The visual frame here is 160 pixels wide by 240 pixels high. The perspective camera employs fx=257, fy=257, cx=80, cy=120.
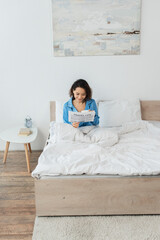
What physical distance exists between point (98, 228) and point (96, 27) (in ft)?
6.95

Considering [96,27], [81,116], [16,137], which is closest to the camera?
[81,116]

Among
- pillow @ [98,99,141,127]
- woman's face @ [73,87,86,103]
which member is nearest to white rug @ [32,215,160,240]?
woman's face @ [73,87,86,103]

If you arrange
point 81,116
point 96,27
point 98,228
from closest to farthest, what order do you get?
point 98,228 < point 81,116 < point 96,27

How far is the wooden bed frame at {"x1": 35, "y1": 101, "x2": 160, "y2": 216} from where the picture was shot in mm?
1810

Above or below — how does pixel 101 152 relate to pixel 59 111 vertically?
below

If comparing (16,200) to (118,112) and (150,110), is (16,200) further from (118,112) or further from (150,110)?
(150,110)

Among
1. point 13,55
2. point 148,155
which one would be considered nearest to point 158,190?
point 148,155

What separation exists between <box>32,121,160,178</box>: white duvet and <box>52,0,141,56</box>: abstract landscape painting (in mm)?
962

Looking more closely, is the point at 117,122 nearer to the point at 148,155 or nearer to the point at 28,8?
the point at 148,155

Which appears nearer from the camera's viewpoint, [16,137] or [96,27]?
[16,137]

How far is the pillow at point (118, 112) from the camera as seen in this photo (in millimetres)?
2900

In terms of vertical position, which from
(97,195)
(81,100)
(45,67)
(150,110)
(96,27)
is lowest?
(97,195)

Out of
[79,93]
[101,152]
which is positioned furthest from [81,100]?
[101,152]

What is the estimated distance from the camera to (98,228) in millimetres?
1758
